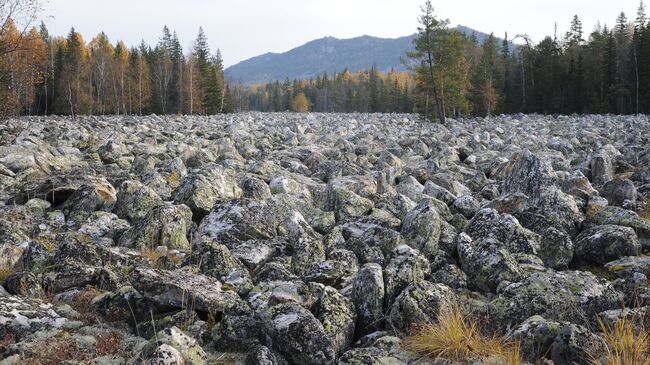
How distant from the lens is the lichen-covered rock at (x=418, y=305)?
170 inches

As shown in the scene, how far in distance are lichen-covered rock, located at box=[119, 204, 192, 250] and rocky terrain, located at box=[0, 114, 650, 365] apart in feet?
0.07

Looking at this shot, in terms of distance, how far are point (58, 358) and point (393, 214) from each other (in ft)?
17.8

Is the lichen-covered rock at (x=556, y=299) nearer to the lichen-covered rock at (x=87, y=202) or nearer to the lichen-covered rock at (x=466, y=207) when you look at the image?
the lichen-covered rock at (x=466, y=207)

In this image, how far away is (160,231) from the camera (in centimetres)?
671

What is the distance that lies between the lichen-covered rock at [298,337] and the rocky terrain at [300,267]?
11 mm

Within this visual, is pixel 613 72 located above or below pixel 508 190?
above

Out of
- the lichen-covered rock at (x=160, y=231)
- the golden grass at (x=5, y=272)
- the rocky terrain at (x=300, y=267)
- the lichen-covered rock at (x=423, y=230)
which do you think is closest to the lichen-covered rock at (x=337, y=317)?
the rocky terrain at (x=300, y=267)

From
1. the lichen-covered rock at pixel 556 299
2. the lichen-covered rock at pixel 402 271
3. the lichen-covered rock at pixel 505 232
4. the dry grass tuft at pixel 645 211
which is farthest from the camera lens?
the dry grass tuft at pixel 645 211

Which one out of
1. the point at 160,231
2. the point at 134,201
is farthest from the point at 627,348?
the point at 134,201

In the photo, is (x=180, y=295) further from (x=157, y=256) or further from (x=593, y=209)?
(x=593, y=209)

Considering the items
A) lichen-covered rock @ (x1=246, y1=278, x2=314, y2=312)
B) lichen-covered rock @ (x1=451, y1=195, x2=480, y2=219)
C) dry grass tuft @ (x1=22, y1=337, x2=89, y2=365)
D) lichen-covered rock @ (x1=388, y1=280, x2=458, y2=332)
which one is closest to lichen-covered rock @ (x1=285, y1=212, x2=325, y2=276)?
lichen-covered rock @ (x1=246, y1=278, x2=314, y2=312)

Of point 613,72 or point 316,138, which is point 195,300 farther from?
point 613,72

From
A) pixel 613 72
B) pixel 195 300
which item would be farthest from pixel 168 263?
pixel 613 72

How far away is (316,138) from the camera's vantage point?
22.7 metres
